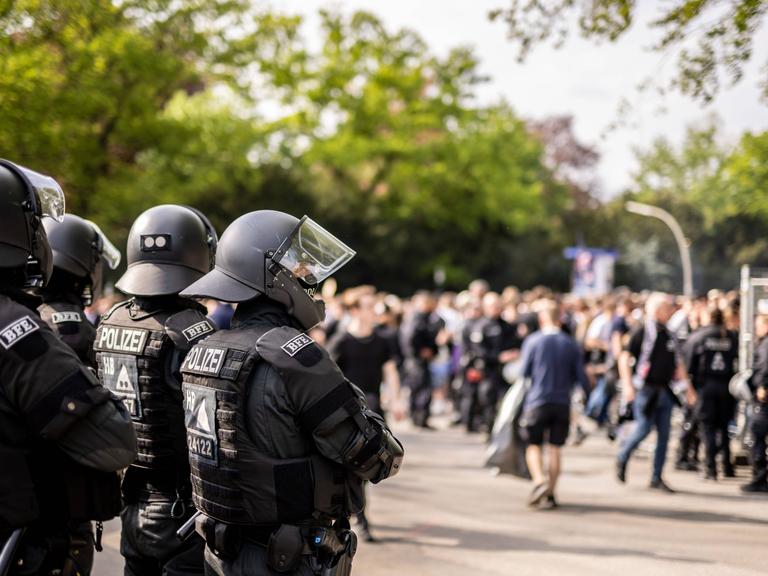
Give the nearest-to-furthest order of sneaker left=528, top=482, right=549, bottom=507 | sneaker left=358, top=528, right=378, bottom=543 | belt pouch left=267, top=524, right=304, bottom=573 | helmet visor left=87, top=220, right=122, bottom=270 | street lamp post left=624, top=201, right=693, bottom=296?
belt pouch left=267, top=524, right=304, bottom=573, helmet visor left=87, top=220, right=122, bottom=270, sneaker left=358, top=528, right=378, bottom=543, sneaker left=528, top=482, right=549, bottom=507, street lamp post left=624, top=201, right=693, bottom=296

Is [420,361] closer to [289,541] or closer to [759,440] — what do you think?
[759,440]

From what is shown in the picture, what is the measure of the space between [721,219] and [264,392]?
1486cm

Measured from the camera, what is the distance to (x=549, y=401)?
360 inches

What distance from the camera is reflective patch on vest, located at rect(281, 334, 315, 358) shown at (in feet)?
10.9

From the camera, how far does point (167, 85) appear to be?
19172 millimetres

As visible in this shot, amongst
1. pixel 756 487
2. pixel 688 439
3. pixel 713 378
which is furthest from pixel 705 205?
pixel 756 487

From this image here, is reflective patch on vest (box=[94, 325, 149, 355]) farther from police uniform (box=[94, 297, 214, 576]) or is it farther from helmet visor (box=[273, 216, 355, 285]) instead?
helmet visor (box=[273, 216, 355, 285])

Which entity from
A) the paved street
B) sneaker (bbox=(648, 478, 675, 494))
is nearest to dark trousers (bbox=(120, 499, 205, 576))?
the paved street

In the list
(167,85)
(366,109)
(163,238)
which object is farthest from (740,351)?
(366,109)

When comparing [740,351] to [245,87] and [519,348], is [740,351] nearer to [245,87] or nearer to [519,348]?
[519,348]

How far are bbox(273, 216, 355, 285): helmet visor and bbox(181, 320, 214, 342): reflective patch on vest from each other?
68 centimetres

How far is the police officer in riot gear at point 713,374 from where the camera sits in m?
10.7

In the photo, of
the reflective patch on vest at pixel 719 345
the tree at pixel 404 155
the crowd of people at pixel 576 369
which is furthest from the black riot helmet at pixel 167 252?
the tree at pixel 404 155

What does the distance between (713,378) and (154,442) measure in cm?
825
